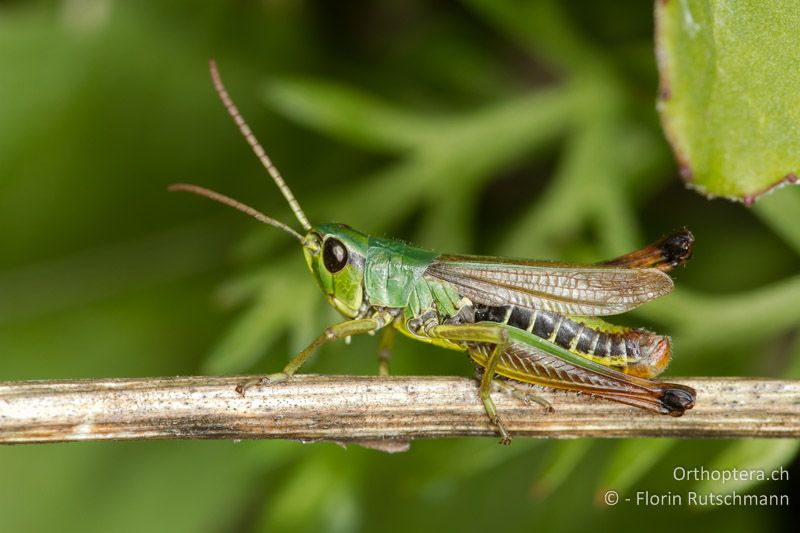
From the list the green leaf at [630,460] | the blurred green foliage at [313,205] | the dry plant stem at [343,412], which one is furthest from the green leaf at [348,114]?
the green leaf at [630,460]

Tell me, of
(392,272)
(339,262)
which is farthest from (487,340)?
(339,262)

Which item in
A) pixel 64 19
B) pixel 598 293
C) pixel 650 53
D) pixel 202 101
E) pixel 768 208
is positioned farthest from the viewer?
pixel 202 101

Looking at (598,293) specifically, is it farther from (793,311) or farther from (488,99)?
(488,99)

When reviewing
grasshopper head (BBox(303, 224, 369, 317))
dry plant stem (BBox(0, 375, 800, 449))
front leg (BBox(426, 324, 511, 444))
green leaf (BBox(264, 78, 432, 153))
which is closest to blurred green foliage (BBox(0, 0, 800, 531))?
green leaf (BBox(264, 78, 432, 153))

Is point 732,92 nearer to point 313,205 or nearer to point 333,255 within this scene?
point 333,255

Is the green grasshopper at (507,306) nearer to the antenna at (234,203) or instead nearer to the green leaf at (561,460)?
the antenna at (234,203)

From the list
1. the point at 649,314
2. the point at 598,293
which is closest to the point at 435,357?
the point at 649,314

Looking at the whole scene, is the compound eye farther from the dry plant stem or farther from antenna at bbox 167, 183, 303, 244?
the dry plant stem
